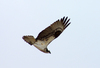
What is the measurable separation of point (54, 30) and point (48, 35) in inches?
16.0

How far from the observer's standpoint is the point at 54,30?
562 inches

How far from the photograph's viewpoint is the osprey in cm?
1387

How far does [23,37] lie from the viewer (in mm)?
13422

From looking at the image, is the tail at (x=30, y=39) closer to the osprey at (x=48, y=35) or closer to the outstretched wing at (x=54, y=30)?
the osprey at (x=48, y=35)

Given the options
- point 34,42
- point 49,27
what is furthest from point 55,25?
point 34,42

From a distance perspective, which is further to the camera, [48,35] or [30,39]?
[48,35]

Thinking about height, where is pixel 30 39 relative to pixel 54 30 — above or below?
below

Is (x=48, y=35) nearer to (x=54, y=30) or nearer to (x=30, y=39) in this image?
(x=54, y=30)

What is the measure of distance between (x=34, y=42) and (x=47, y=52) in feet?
3.81

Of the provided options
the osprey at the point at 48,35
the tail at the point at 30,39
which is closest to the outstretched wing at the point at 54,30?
the osprey at the point at 48,35

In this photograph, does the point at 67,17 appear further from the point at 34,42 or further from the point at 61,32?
the point at 34,42

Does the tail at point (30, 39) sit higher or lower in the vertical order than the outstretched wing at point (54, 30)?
lower

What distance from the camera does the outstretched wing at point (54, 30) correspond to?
13922mm

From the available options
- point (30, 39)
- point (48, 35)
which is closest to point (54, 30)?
point (48, 35)
